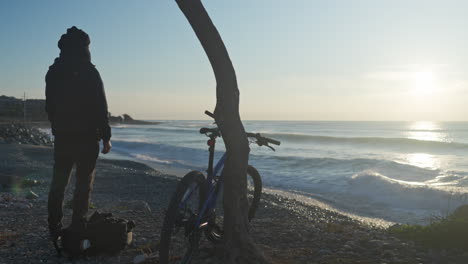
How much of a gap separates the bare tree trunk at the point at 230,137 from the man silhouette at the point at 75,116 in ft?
4.39

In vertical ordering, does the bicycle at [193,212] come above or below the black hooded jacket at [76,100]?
below

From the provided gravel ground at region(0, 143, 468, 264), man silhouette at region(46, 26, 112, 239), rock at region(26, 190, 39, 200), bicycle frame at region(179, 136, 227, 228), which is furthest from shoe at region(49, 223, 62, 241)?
rock at region(26, 190, 39, 200)

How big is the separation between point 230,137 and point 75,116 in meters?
1.68

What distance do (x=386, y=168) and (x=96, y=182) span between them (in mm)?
12667

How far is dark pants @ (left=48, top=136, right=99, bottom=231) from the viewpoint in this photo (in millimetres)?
4270

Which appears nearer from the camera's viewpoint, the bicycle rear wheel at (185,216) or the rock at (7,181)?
the bicycle rear wheel at (185,216)

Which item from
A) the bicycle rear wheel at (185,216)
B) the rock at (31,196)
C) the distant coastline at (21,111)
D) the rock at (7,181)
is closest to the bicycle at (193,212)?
the bicycle rear wheel at (185,216)

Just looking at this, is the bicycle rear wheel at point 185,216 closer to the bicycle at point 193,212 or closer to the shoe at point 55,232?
the bicycle at point 193,212

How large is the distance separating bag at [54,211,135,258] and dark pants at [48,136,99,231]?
0.41 feet

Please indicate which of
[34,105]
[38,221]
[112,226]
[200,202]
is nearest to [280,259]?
[200,202]

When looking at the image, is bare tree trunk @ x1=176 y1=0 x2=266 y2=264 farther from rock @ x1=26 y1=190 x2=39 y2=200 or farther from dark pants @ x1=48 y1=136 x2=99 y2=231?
rock @ x1=26 y1=190 x2=39 y2=200

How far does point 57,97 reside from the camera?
430cm

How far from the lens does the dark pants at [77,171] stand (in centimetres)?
427

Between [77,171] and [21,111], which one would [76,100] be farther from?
[21,111]
